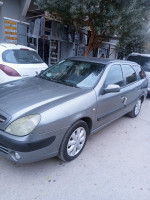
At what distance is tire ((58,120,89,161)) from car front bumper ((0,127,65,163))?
0.24 metres

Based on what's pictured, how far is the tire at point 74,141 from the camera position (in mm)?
2469

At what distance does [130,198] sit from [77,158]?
0.97 metres

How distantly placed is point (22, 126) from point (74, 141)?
91 centimetres

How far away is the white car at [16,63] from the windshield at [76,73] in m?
0.95

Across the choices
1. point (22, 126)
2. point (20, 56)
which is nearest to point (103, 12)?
point (20, 56)

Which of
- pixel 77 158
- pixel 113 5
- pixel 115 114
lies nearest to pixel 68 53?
pixel 113 5

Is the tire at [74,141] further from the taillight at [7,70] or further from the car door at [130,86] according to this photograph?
the taillight at [7,70]

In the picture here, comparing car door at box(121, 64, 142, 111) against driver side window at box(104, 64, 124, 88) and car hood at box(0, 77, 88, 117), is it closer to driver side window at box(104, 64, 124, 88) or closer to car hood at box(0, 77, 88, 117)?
driver side window at box(104, 64, 124, 88)

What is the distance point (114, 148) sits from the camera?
3252 millimetres

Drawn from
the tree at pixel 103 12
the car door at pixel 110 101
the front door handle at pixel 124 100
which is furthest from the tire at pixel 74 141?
the tree at pixel 103 12

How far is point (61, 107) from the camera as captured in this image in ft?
7.64

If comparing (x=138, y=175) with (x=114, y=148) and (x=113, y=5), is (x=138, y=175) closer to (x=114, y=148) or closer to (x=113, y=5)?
(x=114, y=148)

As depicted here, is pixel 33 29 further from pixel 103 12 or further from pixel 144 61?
pixel 144 61

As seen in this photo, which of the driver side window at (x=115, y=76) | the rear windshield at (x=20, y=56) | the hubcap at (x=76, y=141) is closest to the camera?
the hubcap at (x=76, y=141)
